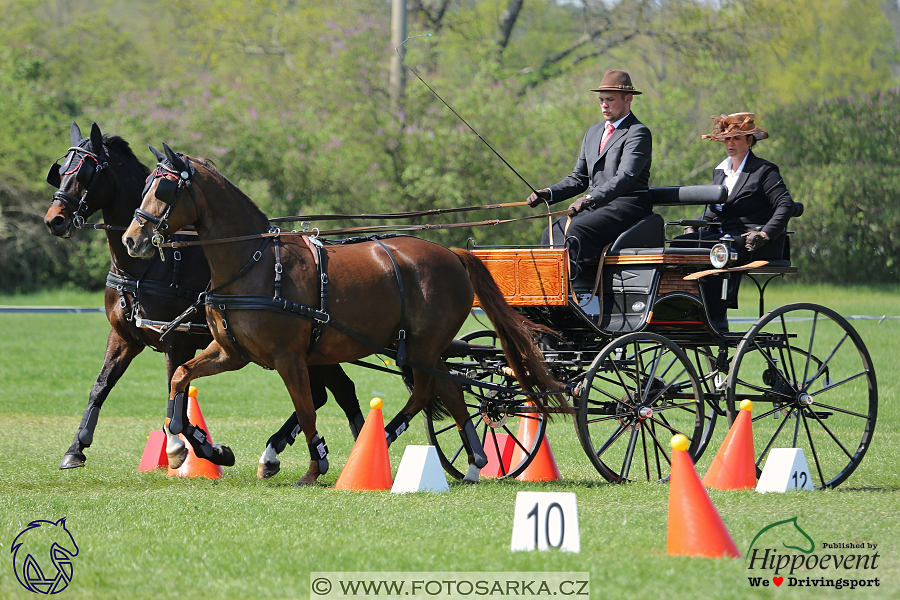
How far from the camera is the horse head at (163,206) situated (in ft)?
19.7

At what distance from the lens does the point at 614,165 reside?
23.5 ft

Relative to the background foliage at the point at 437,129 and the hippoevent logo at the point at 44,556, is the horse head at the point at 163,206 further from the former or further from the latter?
the background foliage at the point at 437,129

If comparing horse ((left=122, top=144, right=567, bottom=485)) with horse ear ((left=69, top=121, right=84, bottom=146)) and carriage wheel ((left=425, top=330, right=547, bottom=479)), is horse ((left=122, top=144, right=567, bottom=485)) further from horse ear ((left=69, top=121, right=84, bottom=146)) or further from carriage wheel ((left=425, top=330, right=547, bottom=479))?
horse ear ((left=69, top=121, right=84, bottom=146))

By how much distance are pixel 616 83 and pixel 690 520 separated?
374 centimetres

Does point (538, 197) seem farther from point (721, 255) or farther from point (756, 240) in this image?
point (756, 240)

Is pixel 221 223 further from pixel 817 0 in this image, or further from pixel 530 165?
pixel 817 0

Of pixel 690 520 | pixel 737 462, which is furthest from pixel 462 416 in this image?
pixel 690 520

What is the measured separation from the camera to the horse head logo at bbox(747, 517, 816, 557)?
4.66 m

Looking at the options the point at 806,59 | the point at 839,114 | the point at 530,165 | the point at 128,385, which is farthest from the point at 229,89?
the point at 806,59

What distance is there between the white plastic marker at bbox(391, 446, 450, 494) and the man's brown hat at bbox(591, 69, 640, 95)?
2.90 metres

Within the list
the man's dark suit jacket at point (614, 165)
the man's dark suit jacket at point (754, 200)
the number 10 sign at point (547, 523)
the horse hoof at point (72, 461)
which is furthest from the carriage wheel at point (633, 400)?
the horse hoof at point (72, 461)

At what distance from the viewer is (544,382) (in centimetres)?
684

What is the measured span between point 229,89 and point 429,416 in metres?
19.1

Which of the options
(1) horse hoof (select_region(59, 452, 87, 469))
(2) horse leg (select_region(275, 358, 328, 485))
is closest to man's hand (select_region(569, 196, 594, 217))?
(2) horse leg (select_region(275, 358, 328, 485))
